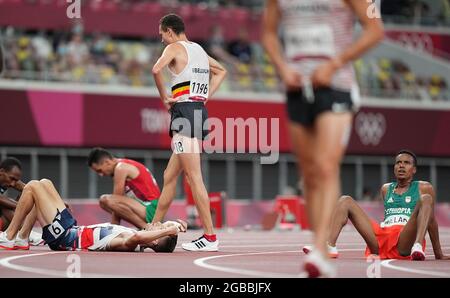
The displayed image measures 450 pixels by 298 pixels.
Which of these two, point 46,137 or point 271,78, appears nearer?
point 46,137

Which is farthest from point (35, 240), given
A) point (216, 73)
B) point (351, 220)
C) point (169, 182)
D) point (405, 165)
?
point (405, 165)

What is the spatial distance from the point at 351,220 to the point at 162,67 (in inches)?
97.1

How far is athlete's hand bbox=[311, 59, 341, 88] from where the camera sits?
287 inches

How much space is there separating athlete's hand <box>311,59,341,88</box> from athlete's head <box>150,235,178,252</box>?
477 centimetres

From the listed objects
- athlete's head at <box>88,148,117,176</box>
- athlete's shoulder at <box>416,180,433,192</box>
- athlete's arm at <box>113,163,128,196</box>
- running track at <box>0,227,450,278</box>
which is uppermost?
athlete's head at <box>88,148,117,176</box>

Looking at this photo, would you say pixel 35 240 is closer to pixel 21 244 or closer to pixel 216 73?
pixel 21 244

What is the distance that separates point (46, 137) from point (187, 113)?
1685 centimetres

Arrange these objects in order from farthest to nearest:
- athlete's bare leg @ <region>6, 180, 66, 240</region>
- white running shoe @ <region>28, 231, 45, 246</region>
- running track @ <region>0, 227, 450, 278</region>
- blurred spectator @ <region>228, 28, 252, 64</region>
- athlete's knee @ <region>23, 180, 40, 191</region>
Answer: blurred spectator @ <region>228, 28, 252, 64</region> < white running shoe @ <region>28, 231, 45, 246</region> < athlete's knee @ <region>23, 180, 40, 191</region> < athlete's bare leg @ <region>6, 180, 66, 240</region> < running track @ <region>0, 227, 450, 278</region>

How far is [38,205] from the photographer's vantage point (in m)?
11.8

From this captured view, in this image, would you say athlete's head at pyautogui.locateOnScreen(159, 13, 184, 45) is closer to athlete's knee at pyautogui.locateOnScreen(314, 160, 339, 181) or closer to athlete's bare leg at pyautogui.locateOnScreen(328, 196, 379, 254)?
athlete's bare leg at pyautogui.locateOnScreen(328, 196, 379, 254)

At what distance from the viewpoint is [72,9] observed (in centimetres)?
3009

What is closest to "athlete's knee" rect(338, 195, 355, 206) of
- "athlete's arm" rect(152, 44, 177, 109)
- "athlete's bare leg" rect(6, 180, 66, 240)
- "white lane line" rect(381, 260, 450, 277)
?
"white lane line" rect(381, 260, 450, 277)

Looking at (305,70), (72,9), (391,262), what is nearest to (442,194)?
(72,9)
